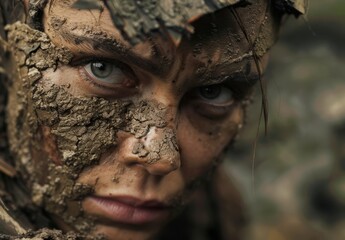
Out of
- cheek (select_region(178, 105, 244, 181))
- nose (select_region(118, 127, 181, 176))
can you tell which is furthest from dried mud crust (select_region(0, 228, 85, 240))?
cheek (select_region(178, 105, 244, 181))

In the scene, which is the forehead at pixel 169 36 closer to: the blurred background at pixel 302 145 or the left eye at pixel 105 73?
the left eye at pixel 105 73

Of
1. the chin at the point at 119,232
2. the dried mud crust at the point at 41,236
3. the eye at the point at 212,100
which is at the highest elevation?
the eye at the point at 212,100

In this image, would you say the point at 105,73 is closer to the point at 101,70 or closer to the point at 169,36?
the point at 101,70

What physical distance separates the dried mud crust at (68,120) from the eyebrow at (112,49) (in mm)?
46

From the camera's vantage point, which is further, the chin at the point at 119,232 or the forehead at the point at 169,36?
the chin at the point at 119,232

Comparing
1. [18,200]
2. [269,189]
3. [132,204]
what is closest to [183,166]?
[132,204]

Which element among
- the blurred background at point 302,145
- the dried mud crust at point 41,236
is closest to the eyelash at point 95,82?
the dried mud crust at point 41,236

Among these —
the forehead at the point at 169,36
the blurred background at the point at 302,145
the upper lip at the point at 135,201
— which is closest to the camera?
the forehead at the point at 169,36

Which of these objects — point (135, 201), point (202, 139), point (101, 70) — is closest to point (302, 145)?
point (202, 139)

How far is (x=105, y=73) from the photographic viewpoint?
4.48 ft

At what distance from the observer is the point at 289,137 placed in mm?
2701

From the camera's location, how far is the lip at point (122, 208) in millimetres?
1441

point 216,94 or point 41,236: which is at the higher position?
point 216,94

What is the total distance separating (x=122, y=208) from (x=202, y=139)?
0.22 metres
